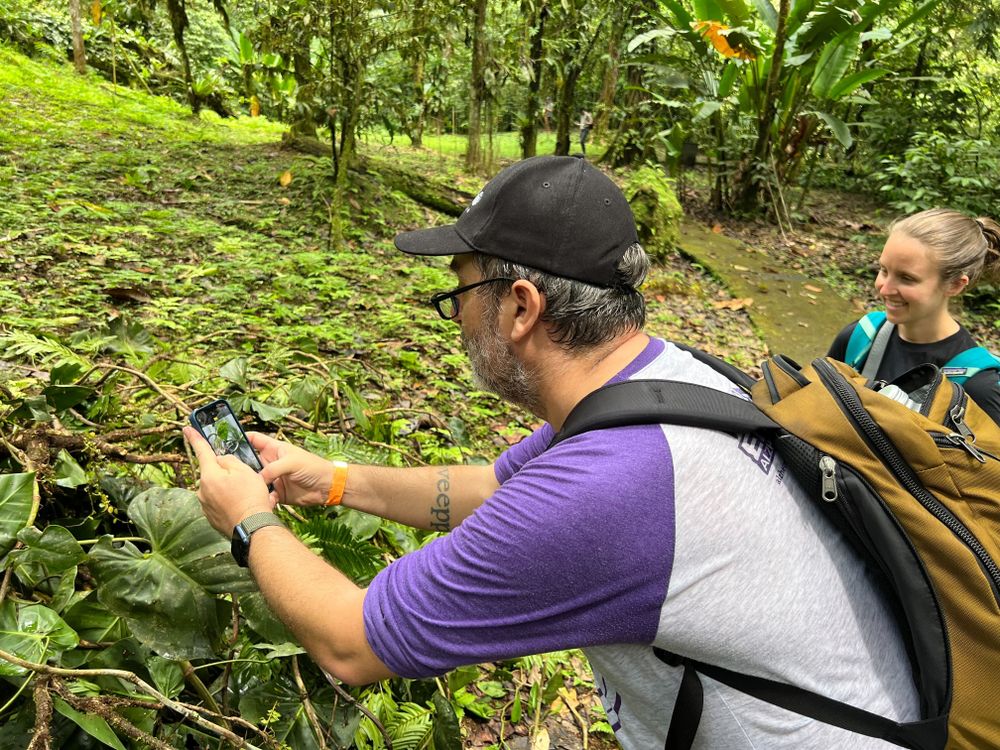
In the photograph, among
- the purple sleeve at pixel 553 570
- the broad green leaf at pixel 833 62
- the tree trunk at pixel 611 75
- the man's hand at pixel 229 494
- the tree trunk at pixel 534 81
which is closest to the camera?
the purple sleeve at pixel 553 570

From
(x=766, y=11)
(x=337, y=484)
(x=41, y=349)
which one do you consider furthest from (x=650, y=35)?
(x=337, y=484)

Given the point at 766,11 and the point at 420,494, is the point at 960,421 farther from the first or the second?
the point at 766,11

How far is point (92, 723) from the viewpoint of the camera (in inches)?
49.1

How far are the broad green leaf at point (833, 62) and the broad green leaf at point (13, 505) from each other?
388 inches

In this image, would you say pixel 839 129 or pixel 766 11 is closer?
pixel 839 129

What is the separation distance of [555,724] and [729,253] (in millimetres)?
7421

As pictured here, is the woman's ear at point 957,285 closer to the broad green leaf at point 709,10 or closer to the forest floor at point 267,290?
the forest floor at point 267,290

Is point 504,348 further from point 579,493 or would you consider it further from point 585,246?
point 579,493

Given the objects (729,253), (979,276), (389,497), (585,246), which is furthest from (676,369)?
(729,253)

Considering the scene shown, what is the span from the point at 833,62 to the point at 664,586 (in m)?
9.63

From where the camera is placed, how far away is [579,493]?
117 centimetres

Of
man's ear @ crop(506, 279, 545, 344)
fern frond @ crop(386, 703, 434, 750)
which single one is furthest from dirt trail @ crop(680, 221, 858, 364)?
man's ear @ crop(506, 279, 545, 344)

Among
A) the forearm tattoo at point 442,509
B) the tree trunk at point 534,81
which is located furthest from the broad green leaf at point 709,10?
the forearm tattoo at point 442,509

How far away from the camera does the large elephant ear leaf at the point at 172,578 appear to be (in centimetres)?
144
